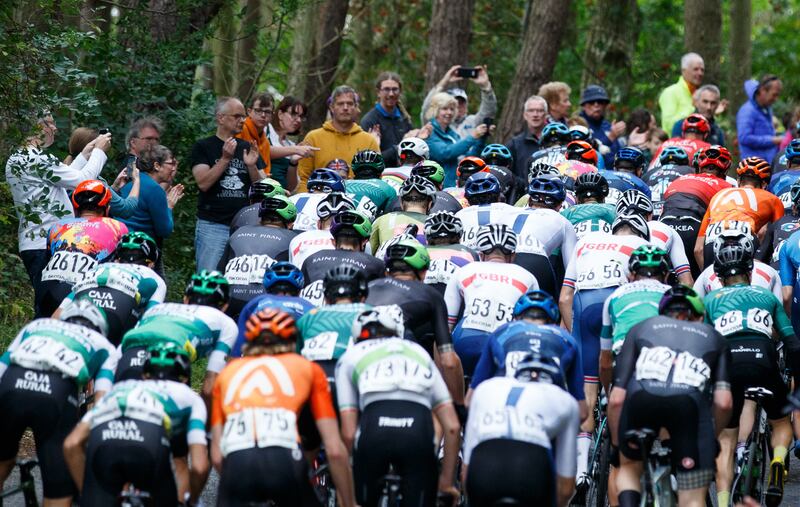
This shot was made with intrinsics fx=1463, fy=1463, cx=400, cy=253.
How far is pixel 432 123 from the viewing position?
1788 centimetres

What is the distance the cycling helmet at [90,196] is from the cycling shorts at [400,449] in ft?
14.9

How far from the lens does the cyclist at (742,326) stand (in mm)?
11578

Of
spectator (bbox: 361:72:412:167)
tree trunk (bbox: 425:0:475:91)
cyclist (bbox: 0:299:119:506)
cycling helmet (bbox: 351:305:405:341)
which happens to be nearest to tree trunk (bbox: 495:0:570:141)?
tree trunk (bbox: 425:0:475:91)

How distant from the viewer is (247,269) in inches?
508

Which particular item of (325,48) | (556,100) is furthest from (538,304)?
(325,48)

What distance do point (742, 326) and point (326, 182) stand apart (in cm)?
490

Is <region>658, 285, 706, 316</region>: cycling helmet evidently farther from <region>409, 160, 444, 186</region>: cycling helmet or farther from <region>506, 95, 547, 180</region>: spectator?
<region>506, 95, 547, 180</region>: spectator

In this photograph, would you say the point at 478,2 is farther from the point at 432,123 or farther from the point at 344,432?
the point at 344,432

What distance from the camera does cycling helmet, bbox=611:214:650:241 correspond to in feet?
41.3

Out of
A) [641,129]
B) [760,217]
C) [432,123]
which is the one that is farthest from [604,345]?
[641,129]

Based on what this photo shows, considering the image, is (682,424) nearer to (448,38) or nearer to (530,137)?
(530,137)

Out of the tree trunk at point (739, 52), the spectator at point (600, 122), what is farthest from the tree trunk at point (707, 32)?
the spectator at point (600, 122)

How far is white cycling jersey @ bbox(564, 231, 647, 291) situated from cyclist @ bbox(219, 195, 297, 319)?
104 inches

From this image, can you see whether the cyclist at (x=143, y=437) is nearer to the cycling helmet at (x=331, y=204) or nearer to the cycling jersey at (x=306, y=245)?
the cycling jersey at (x=306, y=245)
